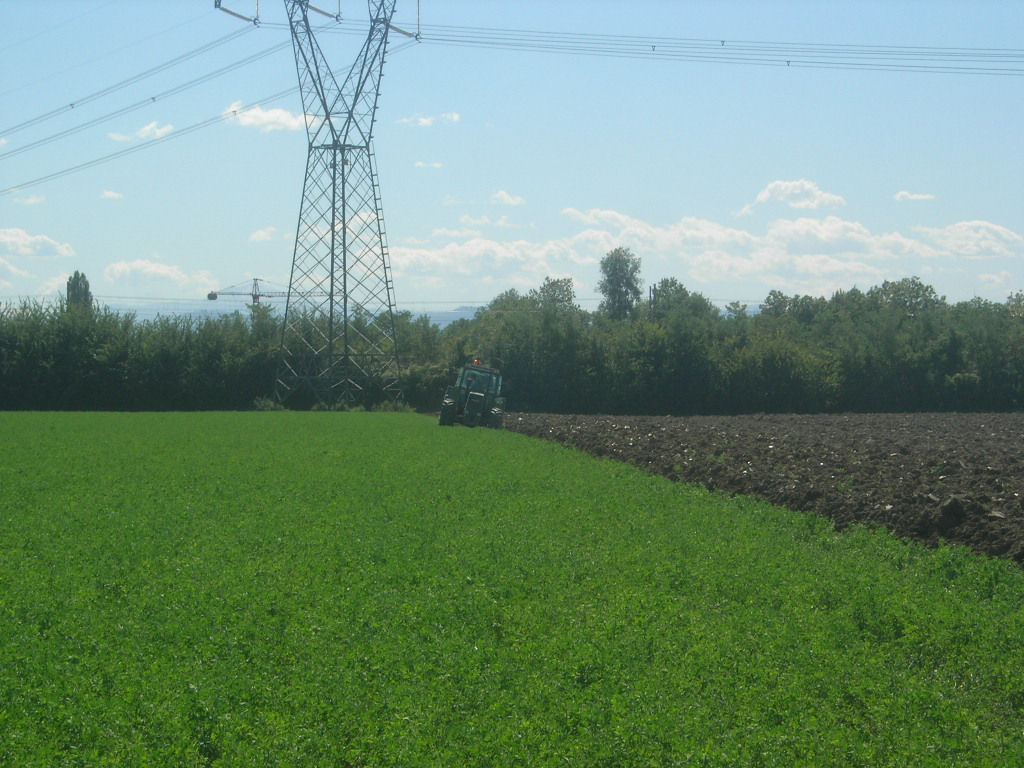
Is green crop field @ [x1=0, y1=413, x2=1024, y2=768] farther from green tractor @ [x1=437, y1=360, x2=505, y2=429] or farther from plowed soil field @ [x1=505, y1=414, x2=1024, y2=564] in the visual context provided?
green tractor @ [x1=437, y1=360, x2=505, y2=429]

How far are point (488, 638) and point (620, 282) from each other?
121 m

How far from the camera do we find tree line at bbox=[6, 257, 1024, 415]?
53062 millimetres

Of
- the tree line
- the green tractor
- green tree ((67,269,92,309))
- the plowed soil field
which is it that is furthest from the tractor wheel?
green tree ((67,269,92,309))

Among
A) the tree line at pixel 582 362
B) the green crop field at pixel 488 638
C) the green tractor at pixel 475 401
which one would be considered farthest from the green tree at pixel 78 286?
the green crop field at pixel 488 638

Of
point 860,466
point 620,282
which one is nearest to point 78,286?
point 620,282

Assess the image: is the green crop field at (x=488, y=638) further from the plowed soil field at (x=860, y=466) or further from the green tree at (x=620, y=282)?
the green tree at (x=620, y=282)

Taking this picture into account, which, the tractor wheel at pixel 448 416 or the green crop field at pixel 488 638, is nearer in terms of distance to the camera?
the green crop field at pixel 488 638

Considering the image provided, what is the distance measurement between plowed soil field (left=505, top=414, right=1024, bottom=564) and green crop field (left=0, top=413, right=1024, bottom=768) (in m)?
1.13

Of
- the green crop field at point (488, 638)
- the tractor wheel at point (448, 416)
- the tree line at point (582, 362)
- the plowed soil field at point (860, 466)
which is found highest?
the tree line at point (582, 362)

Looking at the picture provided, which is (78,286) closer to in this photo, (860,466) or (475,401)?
(475,401)

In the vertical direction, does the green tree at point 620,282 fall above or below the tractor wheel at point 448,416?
above

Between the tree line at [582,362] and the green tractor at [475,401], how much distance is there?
16.9 meters

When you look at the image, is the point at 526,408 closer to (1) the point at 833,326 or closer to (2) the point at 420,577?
(1) the point at 833,326

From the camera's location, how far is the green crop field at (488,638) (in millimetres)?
6820
